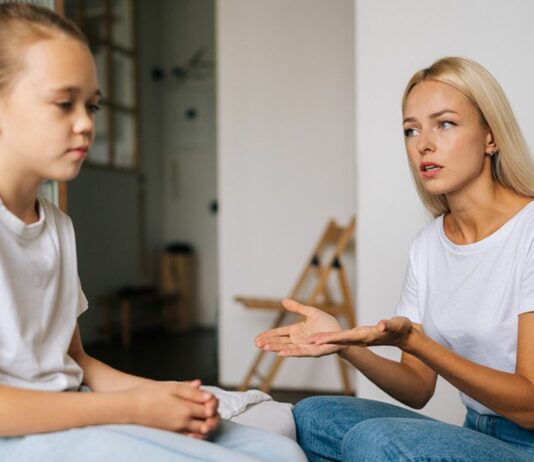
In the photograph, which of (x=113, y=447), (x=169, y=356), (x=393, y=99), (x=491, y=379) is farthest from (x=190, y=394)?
(x=169, y=356)

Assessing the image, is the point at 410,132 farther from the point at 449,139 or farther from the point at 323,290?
the point at 323,290

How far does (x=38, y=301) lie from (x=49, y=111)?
1.10 feet

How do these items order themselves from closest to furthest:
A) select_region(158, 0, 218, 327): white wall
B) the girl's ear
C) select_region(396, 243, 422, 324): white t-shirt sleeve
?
1. the girl's ear
2. select_region(396, 243, 422, 324): white t-shirt sleeve
3. select_region(158, 0, 218, 327): white wall

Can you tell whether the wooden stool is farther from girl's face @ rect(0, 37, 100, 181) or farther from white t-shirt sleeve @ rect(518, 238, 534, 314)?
girl's face @ rect(0, 37, 100, 181)

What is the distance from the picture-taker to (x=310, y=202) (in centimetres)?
395

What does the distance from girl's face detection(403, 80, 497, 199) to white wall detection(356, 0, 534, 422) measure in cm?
108

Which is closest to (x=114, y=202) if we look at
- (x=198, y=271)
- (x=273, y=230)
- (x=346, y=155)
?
(x=198, y=271)

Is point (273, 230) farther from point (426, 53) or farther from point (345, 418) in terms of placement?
point (345, 418)

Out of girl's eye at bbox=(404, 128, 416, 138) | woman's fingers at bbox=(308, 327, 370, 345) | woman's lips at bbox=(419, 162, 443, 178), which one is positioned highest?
girl's eye at bbox=(404, 128, 416, 138)

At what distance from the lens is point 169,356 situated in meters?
4.85

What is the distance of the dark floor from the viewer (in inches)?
162

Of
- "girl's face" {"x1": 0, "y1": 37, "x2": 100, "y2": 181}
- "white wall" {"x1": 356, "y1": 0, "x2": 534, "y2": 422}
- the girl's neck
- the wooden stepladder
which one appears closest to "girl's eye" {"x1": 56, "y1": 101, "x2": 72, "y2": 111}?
"girl's face" {"x1": 0, "y1": 37, "x2": 100, "y2": 181}

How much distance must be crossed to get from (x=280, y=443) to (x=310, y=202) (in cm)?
285

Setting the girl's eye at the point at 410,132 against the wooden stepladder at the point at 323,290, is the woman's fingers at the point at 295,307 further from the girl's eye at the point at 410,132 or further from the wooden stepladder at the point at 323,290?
the wooden stepladder at the point at 323,290
